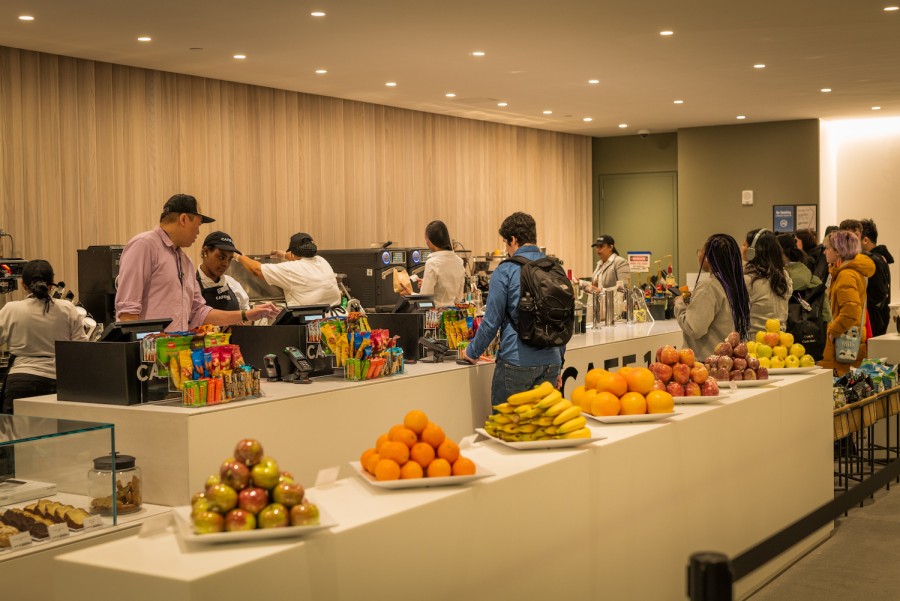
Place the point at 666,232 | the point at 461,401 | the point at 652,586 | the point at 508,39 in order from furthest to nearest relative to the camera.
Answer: the point at 666,232 → the point at 508,39 → the point at 461,401 → the point at 652,586

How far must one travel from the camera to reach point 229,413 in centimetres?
349

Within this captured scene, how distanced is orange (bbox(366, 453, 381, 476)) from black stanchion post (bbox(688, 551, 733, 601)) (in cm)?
99

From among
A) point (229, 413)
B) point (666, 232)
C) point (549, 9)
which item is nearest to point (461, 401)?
point (229, 413)

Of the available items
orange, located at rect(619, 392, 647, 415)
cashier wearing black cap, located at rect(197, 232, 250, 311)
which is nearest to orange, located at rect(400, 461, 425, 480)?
orange, located at rect(619, 392, 647, 415)

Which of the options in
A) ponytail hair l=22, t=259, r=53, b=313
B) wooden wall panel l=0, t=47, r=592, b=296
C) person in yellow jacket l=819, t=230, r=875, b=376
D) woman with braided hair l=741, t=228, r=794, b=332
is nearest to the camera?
ponytail hair l=22, t=259, r=53, b=313

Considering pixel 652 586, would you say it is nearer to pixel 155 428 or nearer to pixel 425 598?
pixel 425 598

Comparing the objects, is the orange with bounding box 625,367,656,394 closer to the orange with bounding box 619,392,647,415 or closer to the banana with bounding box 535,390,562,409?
the orange with bounding box 619,392,647,415

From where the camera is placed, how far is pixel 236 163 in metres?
9.55

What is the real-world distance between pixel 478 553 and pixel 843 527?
311 cm

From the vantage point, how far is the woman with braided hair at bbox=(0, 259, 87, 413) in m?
5.23

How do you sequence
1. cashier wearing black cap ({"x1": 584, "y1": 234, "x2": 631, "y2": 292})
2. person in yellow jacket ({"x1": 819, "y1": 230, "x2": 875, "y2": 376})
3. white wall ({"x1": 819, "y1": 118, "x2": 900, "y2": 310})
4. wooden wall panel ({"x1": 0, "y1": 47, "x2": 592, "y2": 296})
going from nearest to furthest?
person in yellow jacket ({"x1": 819, "y1": 230, "x2": 875, "y2": 376}) < wooden wall panel ({"x1": 0, "y1": 47, "x2": 592, "y2": 296}) < cashier wearing black cap ({"x1": 584, "y1": 234, "x2": 631, "y2": 292}) < white wall ({"x1": 819, "y1": 118, "x2": 900, "y2": 310})

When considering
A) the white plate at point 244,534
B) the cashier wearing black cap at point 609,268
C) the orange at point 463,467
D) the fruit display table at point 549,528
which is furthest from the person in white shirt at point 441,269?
the white plate at point 244,534

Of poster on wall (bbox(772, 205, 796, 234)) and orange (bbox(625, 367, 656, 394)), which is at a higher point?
poster on wall (bbox(772, 205, 796, 234))

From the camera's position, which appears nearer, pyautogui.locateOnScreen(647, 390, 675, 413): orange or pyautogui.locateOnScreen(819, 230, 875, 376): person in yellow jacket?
pyautogui.locateOnScreen(647, 390, 675, 413): orange
